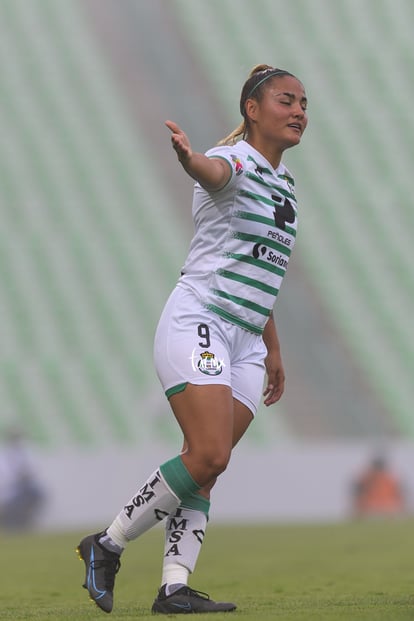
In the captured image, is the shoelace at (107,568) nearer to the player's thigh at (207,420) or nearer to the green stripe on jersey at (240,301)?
the player's thigh at (207,420)

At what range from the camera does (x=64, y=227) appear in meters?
19.6

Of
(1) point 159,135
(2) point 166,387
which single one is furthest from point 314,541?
(1) point 159,135

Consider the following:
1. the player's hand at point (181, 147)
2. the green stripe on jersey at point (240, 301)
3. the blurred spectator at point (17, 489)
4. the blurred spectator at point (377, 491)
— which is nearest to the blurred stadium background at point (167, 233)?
the blurred spectator at point (377, 491)

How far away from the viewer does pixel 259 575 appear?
287 inches

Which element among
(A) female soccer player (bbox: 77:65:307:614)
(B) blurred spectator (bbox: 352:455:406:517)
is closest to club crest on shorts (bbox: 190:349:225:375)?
(A) female soccer player (bbox: 77:65:307:614)

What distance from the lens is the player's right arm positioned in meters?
3.97

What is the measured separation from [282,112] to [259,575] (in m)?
3.50

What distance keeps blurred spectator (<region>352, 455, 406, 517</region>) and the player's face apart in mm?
12267

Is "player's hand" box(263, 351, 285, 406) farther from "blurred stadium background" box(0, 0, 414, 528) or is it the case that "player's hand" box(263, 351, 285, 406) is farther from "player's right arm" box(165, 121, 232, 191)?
"blurred stadium background" box(0, 0, 414, 528)

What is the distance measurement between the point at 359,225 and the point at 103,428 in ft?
17.1

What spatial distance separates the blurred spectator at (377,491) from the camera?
1645cm

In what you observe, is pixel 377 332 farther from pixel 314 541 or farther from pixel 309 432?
pixel 314 541

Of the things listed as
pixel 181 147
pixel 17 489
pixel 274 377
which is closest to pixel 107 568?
pixel 274 377

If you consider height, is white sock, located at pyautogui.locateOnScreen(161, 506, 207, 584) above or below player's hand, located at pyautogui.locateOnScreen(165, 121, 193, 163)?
below
